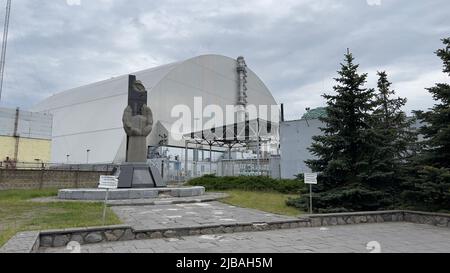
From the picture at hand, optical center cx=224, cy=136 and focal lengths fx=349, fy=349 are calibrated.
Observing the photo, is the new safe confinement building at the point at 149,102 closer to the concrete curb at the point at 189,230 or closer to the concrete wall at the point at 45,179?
the concrete wall at the point at 45,179

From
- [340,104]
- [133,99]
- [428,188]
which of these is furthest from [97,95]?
[428,188]

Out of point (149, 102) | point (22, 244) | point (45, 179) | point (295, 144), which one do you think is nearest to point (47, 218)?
point (22, 244)

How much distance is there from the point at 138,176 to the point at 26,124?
23.3 meters

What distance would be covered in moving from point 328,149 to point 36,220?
344 inches

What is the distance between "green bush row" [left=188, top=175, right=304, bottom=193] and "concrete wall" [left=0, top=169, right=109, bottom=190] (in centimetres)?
699

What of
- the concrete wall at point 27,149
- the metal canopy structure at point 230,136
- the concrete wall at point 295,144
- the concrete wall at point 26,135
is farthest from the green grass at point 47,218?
the concrete wall at point 26,135

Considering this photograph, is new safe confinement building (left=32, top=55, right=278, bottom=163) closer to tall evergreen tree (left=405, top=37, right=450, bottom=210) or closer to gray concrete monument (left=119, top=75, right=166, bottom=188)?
gray concrete monument (left=119, top=75, right=166, bottom=188)

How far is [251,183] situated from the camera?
20.2 m

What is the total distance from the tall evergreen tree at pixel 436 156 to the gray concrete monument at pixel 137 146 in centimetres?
1083

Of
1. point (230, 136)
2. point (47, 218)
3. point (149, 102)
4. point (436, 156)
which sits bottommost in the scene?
point (47, 218)

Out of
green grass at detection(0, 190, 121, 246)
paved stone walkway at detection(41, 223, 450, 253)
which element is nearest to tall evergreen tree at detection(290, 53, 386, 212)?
paved stone walkway at detection(41, 223, 450, 253)

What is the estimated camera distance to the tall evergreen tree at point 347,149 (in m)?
11.0

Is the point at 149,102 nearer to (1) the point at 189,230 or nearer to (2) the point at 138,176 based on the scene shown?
(2) the point at 138,176

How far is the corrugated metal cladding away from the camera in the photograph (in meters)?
32.0
